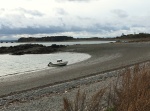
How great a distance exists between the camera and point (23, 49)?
7556 centimetres

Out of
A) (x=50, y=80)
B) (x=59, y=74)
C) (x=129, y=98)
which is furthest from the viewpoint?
(x=59, y=74)

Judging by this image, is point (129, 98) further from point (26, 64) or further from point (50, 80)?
point (26, 64)

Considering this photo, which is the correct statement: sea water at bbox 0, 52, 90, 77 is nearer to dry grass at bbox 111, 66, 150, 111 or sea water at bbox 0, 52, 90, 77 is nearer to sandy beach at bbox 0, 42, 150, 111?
sandy beach at bbox 0, 42, 150, 111

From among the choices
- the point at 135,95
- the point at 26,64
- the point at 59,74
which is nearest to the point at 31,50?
the point at 26,64

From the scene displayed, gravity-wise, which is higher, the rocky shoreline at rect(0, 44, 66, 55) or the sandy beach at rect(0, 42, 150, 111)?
the sandy beach at rect(0, 42, 150, 111)

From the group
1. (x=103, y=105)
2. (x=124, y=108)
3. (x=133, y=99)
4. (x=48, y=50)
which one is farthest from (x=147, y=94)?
(x=48, y=50)

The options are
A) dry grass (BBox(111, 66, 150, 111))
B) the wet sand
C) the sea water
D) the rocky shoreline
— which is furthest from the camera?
the rocky shoreline

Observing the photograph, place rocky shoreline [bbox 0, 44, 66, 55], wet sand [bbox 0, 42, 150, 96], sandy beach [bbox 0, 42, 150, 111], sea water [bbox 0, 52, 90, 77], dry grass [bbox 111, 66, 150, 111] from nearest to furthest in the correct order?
dry grass [bbox 111, 66, 150, 111]
sandy beach [bbox 0, 42, 150, 111]
wet sand [bbox 0, 42, 150, 96]
sea water [bbox 0, 52, 90, 77]
rocky shoreline [bbox 0, 44, 66, 55]

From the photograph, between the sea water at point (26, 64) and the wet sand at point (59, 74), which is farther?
the sea water at point (26, 64)

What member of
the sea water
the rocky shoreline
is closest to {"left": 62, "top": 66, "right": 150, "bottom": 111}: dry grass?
the sea water

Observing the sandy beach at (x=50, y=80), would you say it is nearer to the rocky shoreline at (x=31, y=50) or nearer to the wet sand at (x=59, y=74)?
the wet sand at (x=59, y=74)

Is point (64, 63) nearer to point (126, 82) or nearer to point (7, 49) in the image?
point (126, 82)

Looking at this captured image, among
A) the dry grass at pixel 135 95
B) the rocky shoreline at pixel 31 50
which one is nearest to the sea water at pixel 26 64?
the rocky shoreline at pixel 31 50

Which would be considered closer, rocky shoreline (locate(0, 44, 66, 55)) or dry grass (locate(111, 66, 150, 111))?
dry grass (locate(111, 66, 150, 111))
